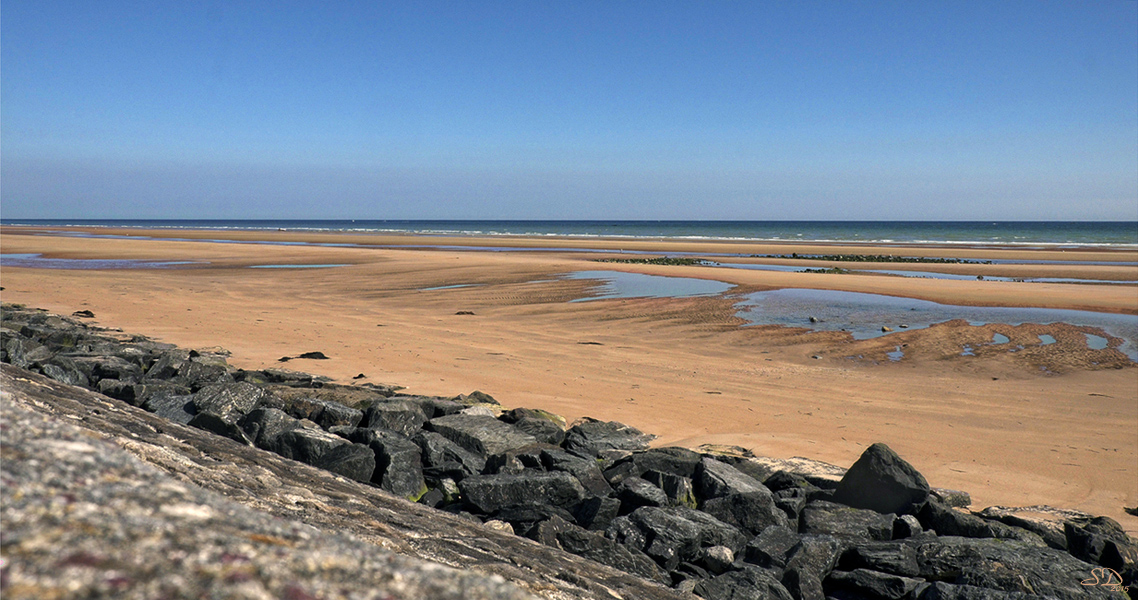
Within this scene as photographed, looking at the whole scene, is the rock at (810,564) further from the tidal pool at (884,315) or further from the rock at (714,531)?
the tidal pool at (884,315)

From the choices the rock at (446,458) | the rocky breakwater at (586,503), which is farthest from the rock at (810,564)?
the rock at (446,458)

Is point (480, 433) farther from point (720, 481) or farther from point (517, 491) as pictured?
point (720, 481)

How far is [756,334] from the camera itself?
51.3 ft

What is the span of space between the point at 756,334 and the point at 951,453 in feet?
26.6

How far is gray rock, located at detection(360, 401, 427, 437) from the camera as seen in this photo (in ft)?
22.2

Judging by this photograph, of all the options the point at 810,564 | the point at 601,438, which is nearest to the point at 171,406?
the point at 601,438

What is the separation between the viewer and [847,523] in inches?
206

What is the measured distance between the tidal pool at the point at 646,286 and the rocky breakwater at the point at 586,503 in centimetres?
1436

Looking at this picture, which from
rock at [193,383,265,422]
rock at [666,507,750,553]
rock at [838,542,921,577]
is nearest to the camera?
rock at [838,542,921,577]

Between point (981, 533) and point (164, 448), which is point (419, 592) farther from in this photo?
point (981, 533)

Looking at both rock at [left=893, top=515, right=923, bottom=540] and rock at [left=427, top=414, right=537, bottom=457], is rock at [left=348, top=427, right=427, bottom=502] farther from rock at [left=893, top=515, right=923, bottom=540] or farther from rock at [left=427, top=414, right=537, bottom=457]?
rock at [left=893, top=515, right=923, bottom=540]

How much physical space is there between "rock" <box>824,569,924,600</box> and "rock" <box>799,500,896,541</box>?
551mm

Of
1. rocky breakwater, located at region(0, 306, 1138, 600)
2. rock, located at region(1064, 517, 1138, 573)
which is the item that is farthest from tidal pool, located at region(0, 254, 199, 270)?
rock, located at region(1064, 517, 1138, 573)

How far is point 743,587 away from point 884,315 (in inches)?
649
